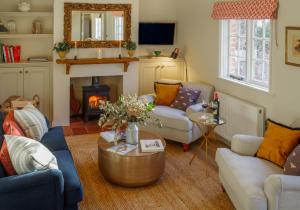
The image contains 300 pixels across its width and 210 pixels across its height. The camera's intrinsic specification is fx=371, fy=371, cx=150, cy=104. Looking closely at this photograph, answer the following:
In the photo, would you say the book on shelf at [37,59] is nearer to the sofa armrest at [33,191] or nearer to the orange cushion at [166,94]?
the orange cushion at [166,94]

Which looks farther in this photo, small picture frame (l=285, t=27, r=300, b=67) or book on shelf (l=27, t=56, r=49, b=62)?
book on shelf (l=27, t=56, r=49, b=62)

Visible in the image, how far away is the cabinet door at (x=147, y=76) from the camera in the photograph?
6824 mm

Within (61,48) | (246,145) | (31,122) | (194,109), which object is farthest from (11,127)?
(61,48)

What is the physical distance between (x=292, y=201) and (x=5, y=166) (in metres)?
2.21

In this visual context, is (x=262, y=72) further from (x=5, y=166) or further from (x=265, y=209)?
(x=5, y=166)

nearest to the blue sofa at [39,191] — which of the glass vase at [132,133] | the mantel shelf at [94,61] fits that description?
the glass vase at [132,133]

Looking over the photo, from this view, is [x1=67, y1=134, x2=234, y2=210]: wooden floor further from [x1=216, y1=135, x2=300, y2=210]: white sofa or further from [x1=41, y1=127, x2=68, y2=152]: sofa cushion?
[x1=41, y1=127, x2=68, y2=152]: sofa cushion

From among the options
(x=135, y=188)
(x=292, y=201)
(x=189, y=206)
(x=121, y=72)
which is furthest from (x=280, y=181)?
(x=121, y=72)

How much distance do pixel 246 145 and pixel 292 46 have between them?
1.21 m

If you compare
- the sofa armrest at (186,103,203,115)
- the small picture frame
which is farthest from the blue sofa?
the small picture frame

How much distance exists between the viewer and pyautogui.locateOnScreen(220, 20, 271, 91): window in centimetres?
469

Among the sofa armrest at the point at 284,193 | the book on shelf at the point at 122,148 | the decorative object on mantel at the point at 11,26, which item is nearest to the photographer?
the sofa armrest at the point at 284,193

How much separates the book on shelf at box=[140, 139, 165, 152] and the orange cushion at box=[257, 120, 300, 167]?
3.33 ft

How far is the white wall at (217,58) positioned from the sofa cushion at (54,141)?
8.04 feet
